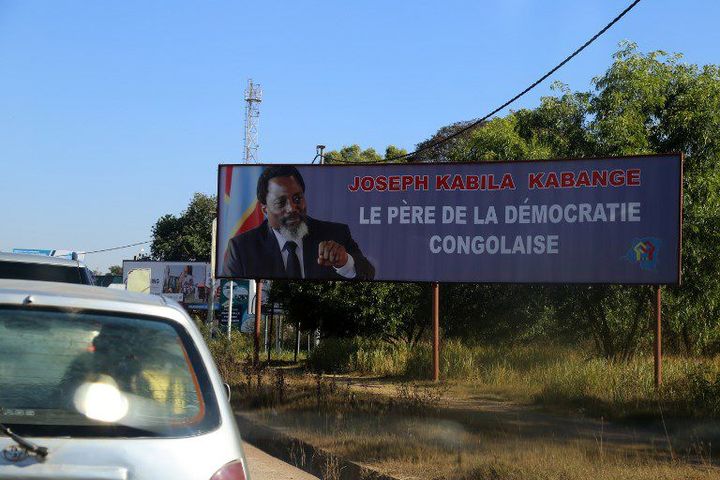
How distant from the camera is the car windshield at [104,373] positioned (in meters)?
3.46

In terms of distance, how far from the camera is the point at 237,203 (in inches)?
749

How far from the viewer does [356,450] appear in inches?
393

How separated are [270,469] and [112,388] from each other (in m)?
6.80

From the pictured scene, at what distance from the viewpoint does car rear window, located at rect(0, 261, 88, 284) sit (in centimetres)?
927

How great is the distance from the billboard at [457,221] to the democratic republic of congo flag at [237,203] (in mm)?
21

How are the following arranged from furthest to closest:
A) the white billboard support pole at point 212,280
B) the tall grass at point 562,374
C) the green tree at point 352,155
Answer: the green tree at point 352,155 < the white billboard support pole at point 212,280 < the tall grass at point 562,374

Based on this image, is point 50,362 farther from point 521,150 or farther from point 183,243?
point 183,243

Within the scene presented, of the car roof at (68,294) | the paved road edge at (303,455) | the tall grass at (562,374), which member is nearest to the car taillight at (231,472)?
the car roof at (68,294)

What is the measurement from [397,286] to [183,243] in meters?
47.9

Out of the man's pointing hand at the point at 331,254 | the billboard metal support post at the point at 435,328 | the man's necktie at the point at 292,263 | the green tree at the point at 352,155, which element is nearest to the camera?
the billboard metal support post at the point at 435,328

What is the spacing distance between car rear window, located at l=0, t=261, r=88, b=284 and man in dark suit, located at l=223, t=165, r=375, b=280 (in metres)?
8.58

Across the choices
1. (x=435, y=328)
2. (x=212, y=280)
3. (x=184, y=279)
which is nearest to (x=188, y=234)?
(x=184, y=279)

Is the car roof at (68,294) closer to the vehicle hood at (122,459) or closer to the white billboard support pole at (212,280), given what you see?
the vehicle hood at (122,459)

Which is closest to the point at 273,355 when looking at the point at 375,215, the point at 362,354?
the point at 362,354
